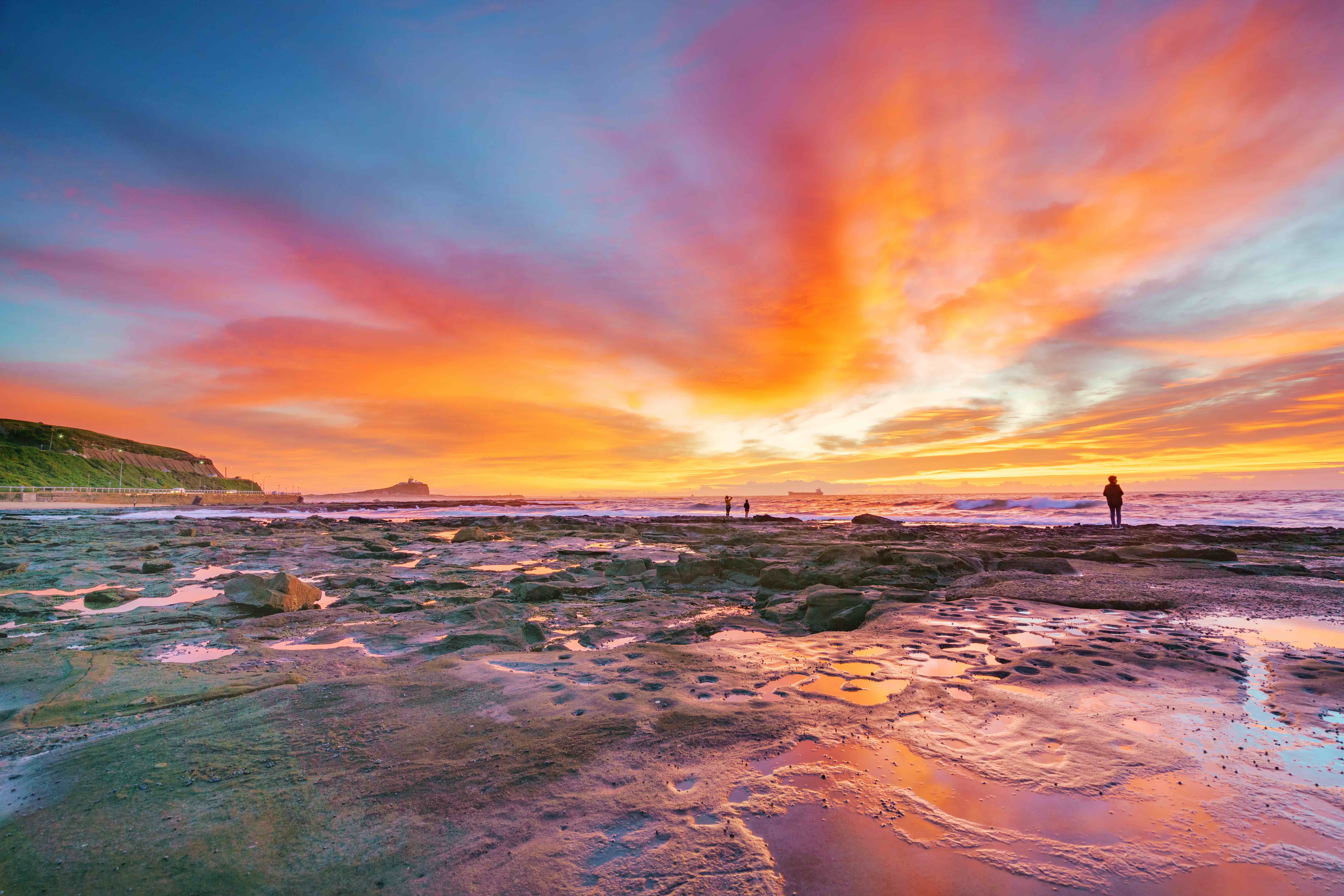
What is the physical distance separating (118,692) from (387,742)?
3.02m

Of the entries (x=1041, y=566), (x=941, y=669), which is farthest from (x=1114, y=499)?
(x=941, y=669)

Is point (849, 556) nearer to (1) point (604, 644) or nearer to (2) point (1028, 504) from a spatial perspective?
(1) point (604, 644)

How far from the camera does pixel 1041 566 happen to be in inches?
488

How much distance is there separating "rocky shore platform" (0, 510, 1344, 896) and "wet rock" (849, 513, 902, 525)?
21234 mm

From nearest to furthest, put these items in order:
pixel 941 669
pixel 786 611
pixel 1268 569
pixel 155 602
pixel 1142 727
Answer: pixel 1142 727
pixel 941 669
pixel 786 611
pixel 155 602
pixel 1268 569

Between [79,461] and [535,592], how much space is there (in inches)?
5723

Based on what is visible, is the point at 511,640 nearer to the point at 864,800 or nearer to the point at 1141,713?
the point at 864,800

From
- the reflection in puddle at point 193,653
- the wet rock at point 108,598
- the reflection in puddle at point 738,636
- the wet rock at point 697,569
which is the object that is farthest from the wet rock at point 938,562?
the wet rock at point 108,598

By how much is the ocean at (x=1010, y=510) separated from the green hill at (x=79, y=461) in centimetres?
5592

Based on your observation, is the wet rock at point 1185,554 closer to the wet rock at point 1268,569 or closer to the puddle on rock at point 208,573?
the wet rock at point 1268,569

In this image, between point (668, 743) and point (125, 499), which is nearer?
point (668, 743)

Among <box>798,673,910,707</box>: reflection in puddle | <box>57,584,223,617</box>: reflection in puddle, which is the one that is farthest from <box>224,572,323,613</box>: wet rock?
<box>798,673,910,707</box>: reflection in puddle

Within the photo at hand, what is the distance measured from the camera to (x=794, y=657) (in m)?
6.15

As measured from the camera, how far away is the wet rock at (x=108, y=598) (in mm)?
8375
